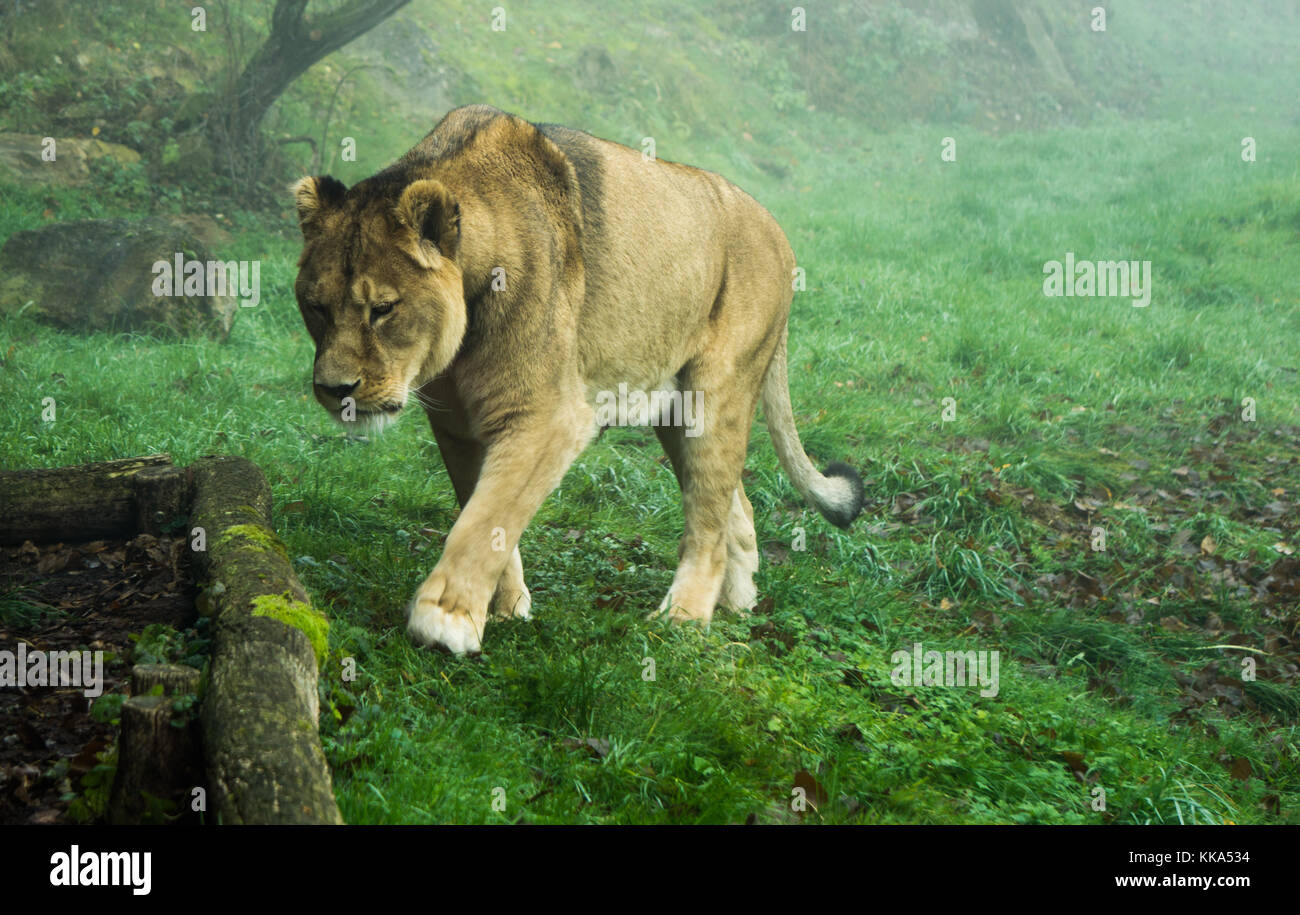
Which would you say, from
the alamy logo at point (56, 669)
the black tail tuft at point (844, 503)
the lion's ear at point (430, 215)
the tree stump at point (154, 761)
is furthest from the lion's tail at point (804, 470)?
the tree stump at point (154, 761)

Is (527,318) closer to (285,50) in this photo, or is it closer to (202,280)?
(202,280)

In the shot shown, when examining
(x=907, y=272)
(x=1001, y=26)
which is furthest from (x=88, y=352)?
(x=1001, y=26)

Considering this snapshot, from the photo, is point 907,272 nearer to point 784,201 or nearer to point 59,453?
point 784,201

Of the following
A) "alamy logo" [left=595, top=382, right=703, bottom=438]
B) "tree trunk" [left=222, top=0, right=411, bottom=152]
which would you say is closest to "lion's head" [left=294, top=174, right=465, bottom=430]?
"alamy logo" [left=595, top=382, right=703, bottom=438]

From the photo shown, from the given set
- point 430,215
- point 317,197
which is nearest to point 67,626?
point 317,197

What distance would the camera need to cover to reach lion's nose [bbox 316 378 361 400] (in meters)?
4.17

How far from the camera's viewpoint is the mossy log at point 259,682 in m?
2.84

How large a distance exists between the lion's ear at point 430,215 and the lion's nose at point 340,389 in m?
0.55

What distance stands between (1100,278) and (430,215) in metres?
11.8

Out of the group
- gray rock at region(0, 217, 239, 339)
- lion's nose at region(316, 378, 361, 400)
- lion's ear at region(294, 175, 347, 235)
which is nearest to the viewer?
lion's nose at region(316, 378, 361, 400)

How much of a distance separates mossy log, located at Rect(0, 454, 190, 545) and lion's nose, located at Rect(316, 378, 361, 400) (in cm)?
155
